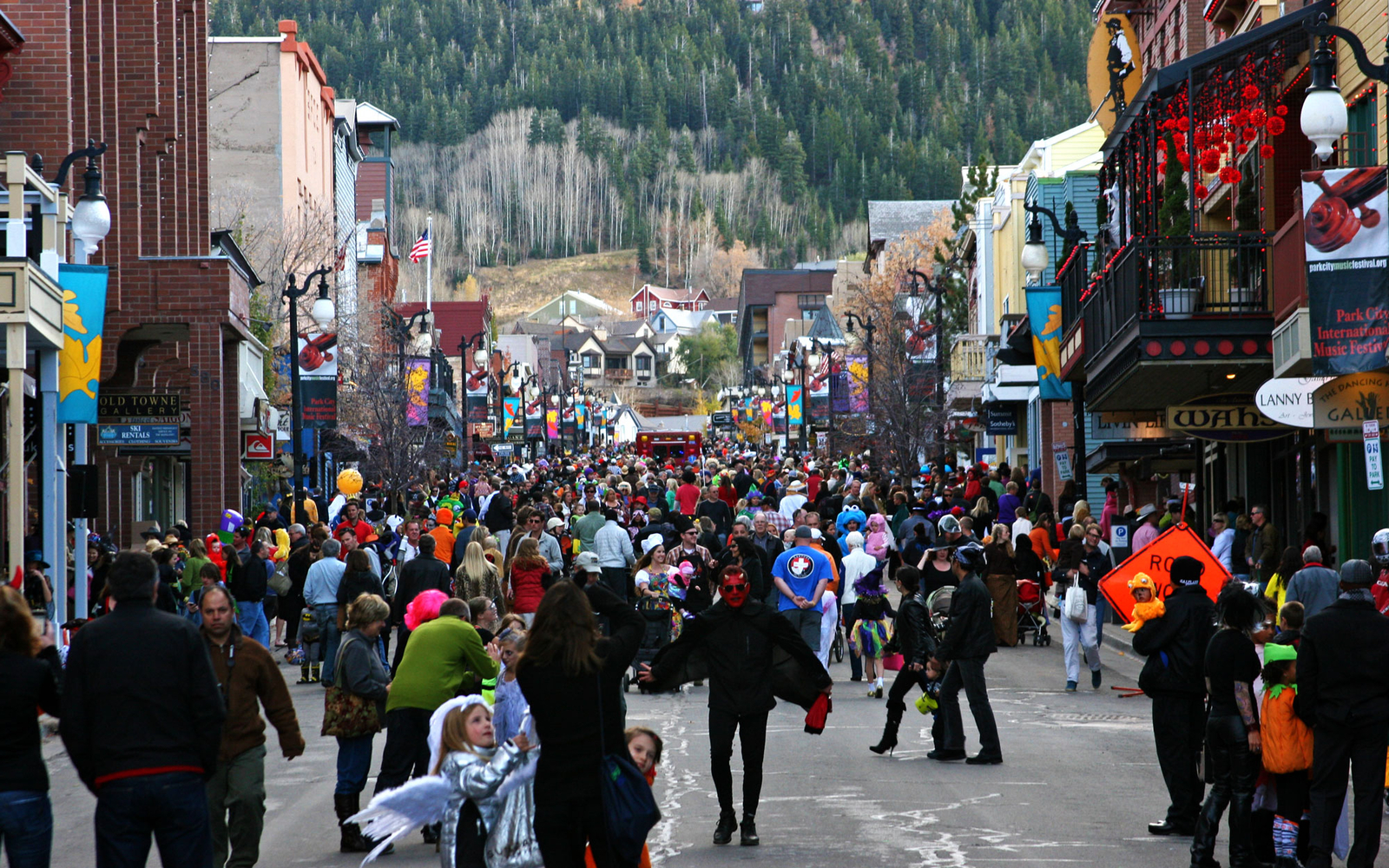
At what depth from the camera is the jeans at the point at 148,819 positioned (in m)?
6.77

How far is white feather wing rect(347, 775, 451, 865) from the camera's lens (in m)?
7.16

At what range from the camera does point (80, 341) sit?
20.2 metres

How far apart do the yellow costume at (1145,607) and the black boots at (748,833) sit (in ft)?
8.44

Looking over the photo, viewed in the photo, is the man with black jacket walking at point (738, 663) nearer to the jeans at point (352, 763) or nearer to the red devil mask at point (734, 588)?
the red devil mask at point (734, 588)

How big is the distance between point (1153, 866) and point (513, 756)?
11.8 ft

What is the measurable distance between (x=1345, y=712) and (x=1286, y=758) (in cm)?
40

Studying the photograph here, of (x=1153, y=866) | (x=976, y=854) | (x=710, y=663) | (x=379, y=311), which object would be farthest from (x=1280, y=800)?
(x=379, y=311)

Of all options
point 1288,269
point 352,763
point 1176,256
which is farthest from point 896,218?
point 352,763

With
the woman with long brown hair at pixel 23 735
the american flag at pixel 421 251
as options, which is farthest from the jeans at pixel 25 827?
the american flag at pixel 421 251

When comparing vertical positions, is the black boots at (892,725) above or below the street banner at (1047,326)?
below

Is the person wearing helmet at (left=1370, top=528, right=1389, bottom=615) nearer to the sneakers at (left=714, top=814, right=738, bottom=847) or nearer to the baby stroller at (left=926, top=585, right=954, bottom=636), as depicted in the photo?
the baby stroller at (left=926, top=585, right=954, bottom=636)

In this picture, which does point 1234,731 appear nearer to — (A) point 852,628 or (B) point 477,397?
(A) point 852,628

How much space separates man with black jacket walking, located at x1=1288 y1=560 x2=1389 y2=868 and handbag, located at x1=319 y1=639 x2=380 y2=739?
4.99 m

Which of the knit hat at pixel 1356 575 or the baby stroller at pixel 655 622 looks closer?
the knit hat at pixel 1356 575
